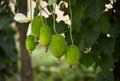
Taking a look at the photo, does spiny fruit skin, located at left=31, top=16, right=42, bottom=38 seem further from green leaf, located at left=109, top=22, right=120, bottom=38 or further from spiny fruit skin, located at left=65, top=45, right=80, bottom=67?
green leaf, located at left=109, top=22, right=120, bottom=38

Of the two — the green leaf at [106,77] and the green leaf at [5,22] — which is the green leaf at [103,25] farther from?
the green leaf at [5,22]

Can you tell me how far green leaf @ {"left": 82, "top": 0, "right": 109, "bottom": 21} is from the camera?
1062 millimetres

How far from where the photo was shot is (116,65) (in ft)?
4.13

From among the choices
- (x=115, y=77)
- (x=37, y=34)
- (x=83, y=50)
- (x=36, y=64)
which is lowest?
(x=36, y=64)

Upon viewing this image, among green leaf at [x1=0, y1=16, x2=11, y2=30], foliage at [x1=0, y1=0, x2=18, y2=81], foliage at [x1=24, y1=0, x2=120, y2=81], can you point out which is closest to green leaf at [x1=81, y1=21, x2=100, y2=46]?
foliage at [x1=24, y1=0, x2=120, y2=81]

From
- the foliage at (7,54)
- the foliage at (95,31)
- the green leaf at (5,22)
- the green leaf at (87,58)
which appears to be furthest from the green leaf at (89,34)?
the foliage at (7,54)

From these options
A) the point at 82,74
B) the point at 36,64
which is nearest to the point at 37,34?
the point at 82,74

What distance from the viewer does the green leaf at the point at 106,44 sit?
1146 mm

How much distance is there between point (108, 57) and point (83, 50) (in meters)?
0.08

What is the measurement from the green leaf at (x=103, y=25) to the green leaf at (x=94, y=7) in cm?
6

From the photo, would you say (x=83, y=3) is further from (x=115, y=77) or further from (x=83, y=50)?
(x=115, y=77)

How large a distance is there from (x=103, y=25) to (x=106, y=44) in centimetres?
8

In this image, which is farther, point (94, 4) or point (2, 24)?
point (2, 24)

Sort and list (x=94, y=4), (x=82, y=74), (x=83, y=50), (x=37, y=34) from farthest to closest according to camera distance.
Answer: (x=82, y=74) < (x=83, y=50) < (x=94, y=4) < (x=37, y=34)
